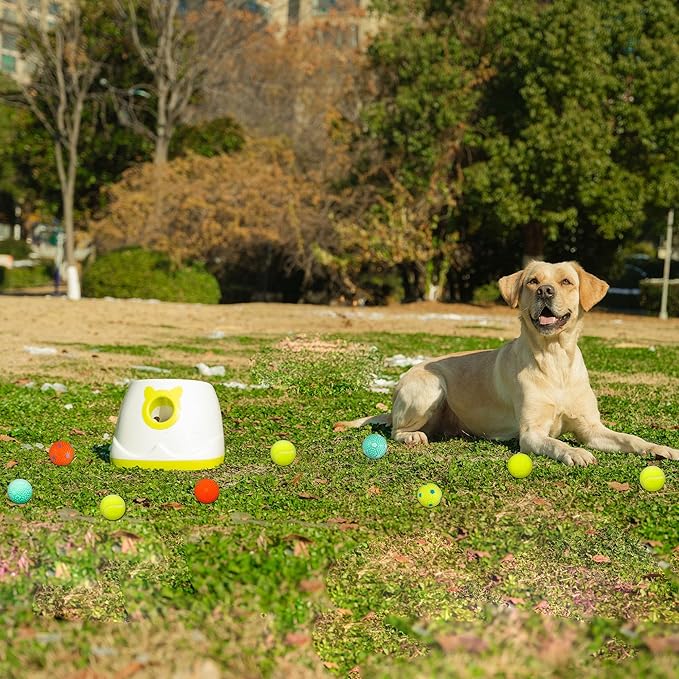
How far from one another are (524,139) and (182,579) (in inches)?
1078

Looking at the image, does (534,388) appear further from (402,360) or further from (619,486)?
(402,360)

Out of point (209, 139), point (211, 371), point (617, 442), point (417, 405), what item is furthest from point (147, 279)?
point (617, 442)

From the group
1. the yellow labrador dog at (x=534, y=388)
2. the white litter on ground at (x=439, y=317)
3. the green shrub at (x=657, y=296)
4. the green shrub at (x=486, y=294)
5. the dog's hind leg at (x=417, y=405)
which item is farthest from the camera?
the green shrub at (x=486, y=294)

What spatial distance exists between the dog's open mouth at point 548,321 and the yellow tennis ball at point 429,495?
1.86 meters

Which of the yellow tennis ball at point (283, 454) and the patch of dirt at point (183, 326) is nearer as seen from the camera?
the yellow tennis ball at point (283, 454)

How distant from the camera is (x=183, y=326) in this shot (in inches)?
793

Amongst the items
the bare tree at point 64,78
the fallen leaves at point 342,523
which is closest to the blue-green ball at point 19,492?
the fallen leaves at point 342,523

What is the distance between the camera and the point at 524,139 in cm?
2998

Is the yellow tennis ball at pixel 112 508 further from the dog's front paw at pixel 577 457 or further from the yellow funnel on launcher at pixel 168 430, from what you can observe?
the dog's front paw at pixel 577 457

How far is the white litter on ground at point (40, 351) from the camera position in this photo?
13.7 meters

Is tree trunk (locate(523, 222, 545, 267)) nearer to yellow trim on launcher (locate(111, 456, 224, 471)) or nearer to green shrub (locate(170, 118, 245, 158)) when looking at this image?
green shrub (locate(170, 118, 245, 158))

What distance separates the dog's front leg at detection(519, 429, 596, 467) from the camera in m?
6.33

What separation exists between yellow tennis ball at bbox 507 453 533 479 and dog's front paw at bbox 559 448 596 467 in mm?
382

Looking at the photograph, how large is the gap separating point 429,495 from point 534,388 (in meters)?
1.85
